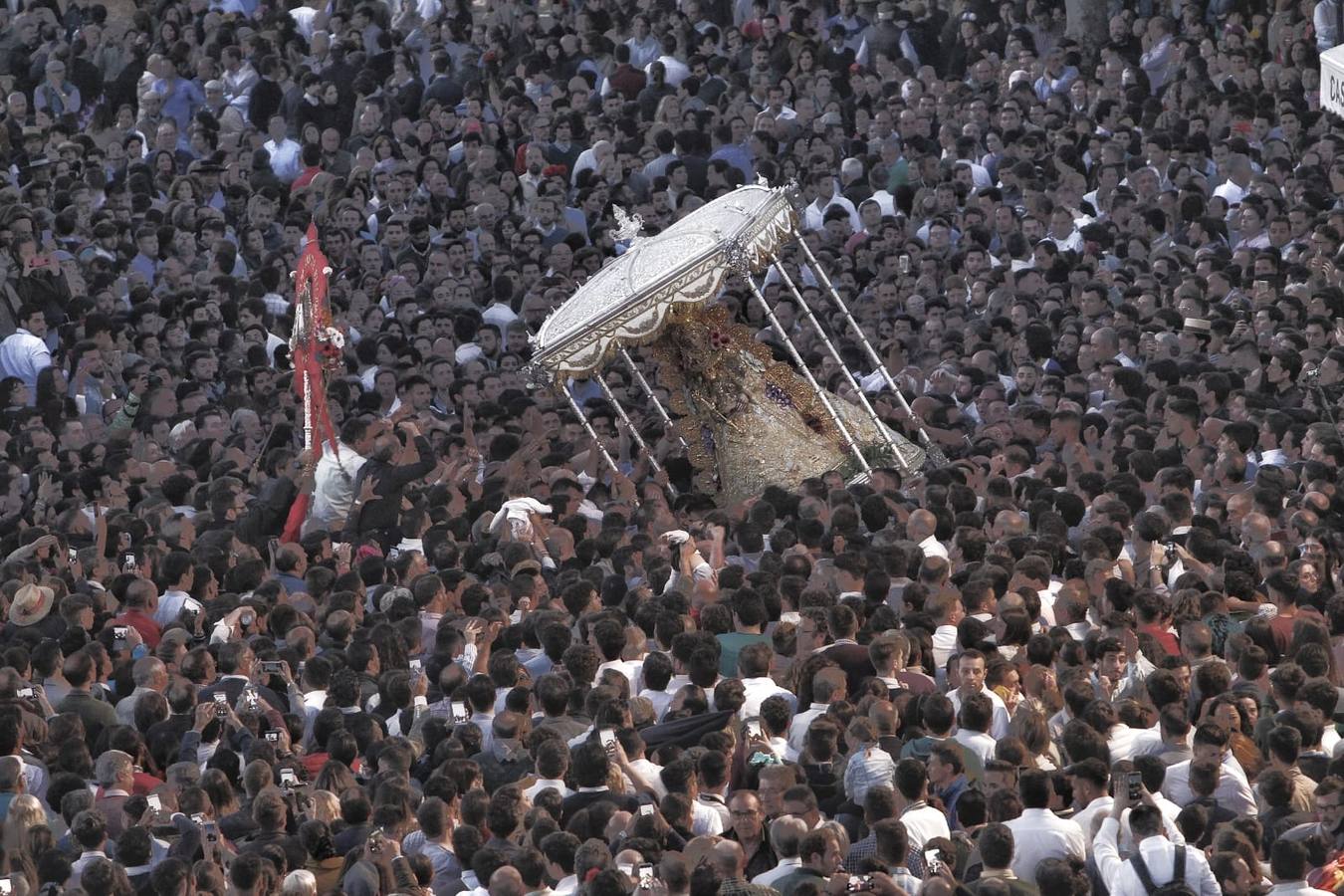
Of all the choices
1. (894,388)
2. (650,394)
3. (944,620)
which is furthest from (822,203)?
(944,620)

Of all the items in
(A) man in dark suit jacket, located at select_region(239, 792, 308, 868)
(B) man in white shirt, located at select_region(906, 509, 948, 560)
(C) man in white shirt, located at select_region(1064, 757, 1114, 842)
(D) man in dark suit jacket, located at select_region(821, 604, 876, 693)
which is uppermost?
(A) man in dark suit jacket, located at select_region(239, 792, 308, 868)

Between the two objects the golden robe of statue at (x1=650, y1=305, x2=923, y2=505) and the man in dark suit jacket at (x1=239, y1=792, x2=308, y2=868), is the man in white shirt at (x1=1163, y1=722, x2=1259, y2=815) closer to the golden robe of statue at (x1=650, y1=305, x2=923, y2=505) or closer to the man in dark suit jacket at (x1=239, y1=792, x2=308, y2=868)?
the man in dark suit jacket at (x1=239, y1=792, x2=308, y2=868)

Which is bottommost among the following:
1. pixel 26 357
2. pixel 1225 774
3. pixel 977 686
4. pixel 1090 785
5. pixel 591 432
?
pixel 591 432

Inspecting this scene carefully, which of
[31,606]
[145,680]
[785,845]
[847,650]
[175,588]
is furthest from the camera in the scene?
[175,588]

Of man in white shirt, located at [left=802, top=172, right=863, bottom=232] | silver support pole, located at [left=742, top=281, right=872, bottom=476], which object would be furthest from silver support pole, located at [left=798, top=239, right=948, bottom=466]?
man in white shirt, located at [left=802, top=172, right=863, bottom=232]

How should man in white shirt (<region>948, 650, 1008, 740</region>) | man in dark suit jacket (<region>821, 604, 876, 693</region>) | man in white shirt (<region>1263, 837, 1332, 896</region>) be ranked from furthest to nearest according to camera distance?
man in dark suit jacket (<region>821, 604, 876, 693</region>), man in white shirt (<region>948, 650, 1008, 740</region>), man in white shirt (<region>1263, 837, 1332, 896</region>)

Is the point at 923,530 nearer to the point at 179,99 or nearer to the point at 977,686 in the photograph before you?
the point at 977,686
